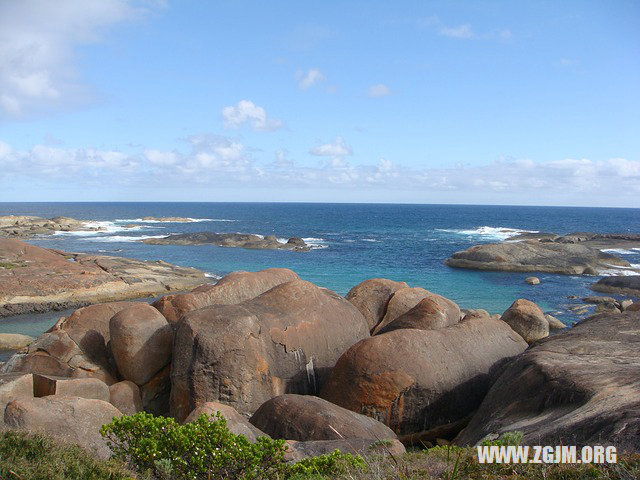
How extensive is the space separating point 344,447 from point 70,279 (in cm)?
3102

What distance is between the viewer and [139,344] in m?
15.7

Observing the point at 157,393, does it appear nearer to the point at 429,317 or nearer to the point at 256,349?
the point at 256,349

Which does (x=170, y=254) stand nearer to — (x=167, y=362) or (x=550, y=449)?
(x=167, y=362)

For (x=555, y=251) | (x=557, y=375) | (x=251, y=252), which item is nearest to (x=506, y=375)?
(x=557, y=375)

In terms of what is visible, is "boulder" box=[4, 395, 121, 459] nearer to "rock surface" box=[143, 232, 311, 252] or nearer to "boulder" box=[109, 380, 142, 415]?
"boulder" box=[109, 380, 142, 415]

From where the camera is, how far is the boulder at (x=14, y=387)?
1347 cm

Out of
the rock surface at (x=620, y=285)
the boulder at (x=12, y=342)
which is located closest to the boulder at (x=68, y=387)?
the boulder at (x=12, y=342)

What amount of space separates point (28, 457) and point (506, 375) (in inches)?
418

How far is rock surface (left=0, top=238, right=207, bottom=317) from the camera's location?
108 ft

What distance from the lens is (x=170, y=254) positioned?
196 feet

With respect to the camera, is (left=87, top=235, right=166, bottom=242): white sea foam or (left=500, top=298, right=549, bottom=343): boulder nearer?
(left=500, top=298, right=549, bottom=343): boulder

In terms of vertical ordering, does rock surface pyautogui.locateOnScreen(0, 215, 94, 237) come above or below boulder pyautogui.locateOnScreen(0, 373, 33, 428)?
above

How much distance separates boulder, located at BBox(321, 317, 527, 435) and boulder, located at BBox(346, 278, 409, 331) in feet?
15.5

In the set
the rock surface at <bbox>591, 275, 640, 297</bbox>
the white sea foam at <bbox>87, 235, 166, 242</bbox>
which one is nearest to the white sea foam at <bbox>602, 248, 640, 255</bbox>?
the rock surface at <bbox>591, 275, 640, 297</bbox>
